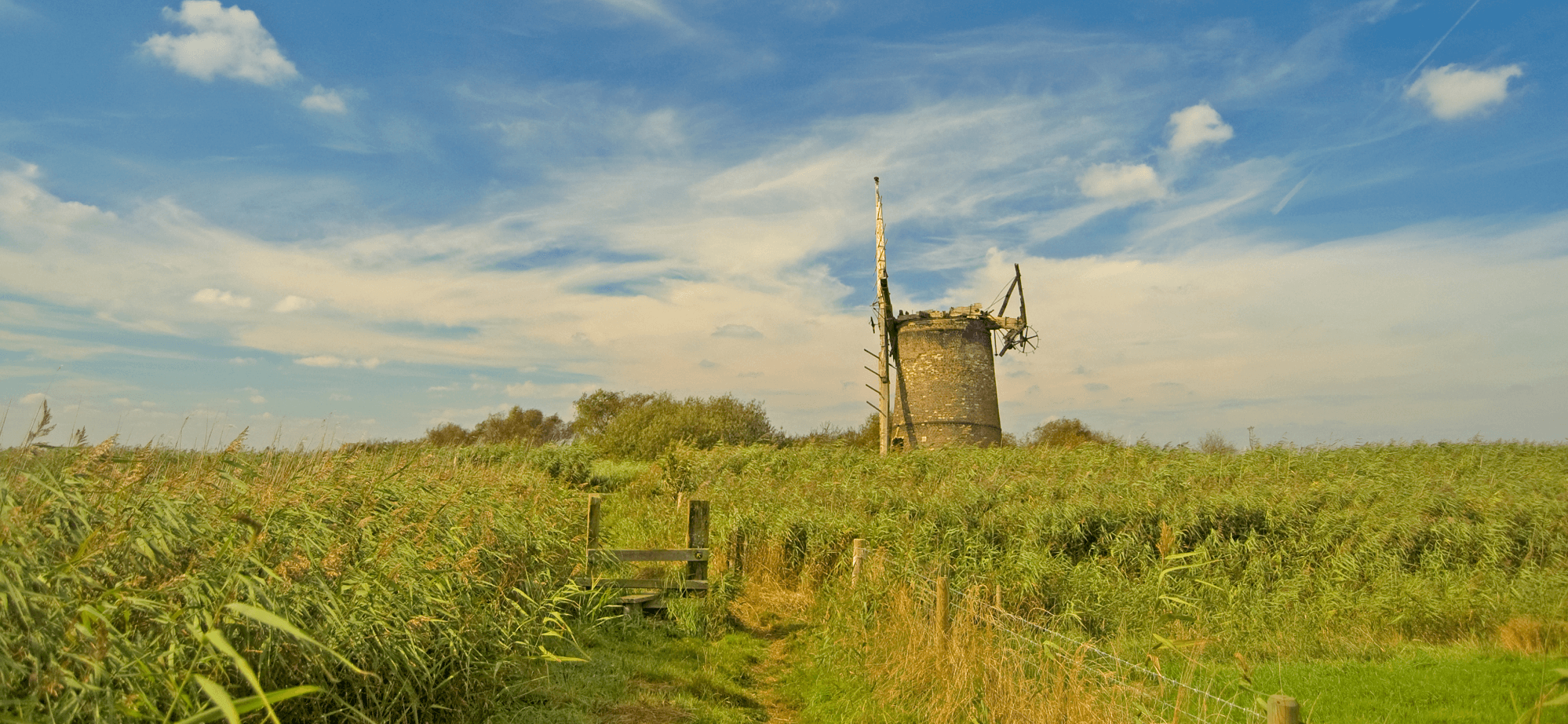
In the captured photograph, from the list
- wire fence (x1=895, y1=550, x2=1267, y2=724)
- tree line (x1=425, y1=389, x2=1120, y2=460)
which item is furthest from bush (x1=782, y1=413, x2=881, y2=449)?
wire fence (x1=895, y1=550, x2=1267, y2=724)

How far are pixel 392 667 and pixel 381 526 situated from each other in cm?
186

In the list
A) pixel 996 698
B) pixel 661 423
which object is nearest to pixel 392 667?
pixel 996 698

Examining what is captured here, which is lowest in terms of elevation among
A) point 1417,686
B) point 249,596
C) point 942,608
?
point 1417,686

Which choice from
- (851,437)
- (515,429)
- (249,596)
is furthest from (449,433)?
(249,596)

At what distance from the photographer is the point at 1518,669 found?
343 inches

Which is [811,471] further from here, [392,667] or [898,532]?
[392,667]

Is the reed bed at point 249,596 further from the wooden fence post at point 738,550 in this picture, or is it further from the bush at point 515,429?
the bush at point 515,429

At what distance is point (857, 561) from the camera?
1034cm

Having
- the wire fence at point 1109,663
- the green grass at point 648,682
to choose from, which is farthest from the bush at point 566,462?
the wire fence at point 1109,663

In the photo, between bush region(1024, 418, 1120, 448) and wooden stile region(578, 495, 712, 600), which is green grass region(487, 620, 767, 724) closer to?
wooden stile region(578, 495, 712, 600)

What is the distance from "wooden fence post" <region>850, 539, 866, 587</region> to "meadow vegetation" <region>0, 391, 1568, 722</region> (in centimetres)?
21

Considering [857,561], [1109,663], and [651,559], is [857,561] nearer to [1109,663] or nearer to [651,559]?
[651,559]

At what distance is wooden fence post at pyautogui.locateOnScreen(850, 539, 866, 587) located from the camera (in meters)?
10.2

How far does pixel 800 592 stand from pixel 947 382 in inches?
615
